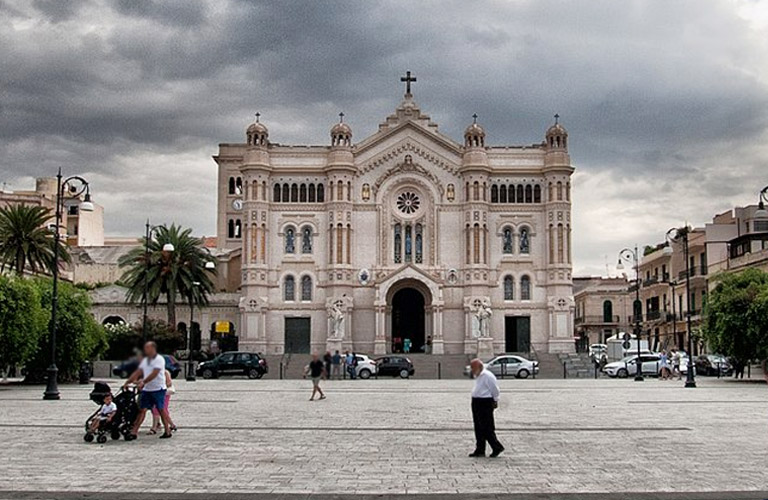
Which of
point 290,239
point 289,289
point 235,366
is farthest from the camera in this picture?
point 290,239

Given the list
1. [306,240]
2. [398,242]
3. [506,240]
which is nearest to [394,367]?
[398,242]

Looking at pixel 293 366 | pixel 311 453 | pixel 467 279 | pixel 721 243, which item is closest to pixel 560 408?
pixel 311 453

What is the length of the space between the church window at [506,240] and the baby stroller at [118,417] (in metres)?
53.5

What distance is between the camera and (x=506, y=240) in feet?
226

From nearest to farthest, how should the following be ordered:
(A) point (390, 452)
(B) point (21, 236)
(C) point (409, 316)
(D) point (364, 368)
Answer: (A) point (390, 452)
(D) point (364, 368)
(B) point (21, 236)
(C) point (409, 316)

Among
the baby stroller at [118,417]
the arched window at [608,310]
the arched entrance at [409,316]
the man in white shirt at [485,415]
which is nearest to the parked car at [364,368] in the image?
the arched entrance at [409,316]

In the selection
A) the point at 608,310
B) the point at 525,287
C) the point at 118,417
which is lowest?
the point at 118,417

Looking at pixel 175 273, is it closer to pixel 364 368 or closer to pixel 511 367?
pixel 364 368

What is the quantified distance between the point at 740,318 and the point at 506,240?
95.6 ft

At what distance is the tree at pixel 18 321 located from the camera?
1303 inches

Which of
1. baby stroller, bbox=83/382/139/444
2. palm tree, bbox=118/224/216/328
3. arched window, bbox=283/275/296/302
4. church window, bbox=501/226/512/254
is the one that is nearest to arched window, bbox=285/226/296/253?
arched window, bbox=283/275/296/302

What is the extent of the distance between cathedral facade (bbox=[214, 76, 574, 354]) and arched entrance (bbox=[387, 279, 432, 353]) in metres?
0.09

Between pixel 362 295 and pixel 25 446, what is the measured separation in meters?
52.1

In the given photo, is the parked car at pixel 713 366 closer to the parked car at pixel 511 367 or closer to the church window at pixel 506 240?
the parked car at pixel 511 367
